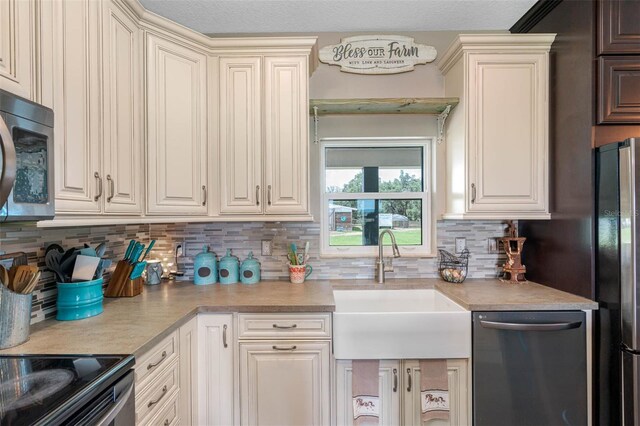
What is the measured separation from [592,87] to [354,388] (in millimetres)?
1999

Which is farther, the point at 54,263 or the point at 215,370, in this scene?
the point at 215,370

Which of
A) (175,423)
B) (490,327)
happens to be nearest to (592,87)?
(490,327)

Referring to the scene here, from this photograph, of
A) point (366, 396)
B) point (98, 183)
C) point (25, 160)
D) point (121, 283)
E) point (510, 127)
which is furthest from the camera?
point (510, 127)

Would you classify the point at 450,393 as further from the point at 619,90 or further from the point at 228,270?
the point at 619,90

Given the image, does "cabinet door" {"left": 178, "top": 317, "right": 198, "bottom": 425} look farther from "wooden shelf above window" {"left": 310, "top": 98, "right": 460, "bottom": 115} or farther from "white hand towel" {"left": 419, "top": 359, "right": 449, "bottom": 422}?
"wooden shelf above window" {"left": 310, "top": 98, "right": 460, "bottom": 115}

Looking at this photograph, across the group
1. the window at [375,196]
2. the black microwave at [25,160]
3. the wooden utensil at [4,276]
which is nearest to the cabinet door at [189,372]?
the wooden utensil at [4,276]

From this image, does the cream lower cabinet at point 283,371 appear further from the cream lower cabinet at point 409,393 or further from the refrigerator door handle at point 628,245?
the refrigerator door handle at point 628,245

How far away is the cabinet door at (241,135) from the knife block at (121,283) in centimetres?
63

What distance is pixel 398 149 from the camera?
2.30 metres

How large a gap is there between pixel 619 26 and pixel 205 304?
8.49 feet

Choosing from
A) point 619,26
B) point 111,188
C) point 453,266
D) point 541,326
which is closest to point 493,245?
point 453,266

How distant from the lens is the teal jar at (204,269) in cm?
206

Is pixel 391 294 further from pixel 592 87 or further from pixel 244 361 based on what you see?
pixel 592 87

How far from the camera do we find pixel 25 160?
957 millimetres
